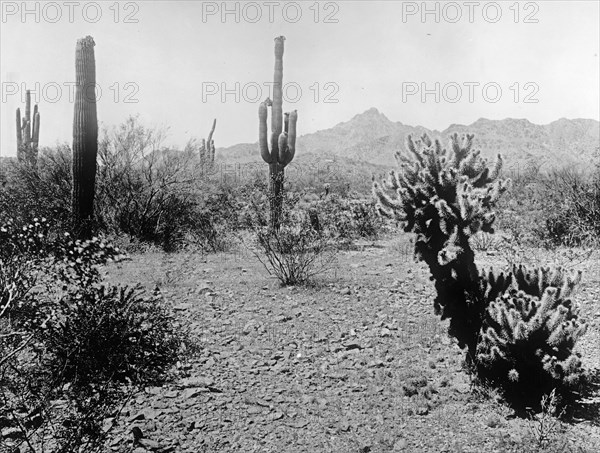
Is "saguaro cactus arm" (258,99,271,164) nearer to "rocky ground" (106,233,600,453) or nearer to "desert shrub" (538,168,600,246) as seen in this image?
"rocky ground" (106,233,600,453)

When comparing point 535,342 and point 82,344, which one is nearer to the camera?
point 535,342

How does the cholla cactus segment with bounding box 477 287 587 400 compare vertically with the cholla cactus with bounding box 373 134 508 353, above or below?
below

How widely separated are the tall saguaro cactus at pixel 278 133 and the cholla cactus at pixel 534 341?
32.2 ft

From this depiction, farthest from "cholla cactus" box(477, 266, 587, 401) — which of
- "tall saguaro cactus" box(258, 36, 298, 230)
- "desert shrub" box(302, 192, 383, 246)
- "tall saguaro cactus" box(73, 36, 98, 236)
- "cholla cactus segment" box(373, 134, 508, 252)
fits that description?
"tall saguaro cactus" box(258, 36, 298, 230)

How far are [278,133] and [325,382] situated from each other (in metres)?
11.4

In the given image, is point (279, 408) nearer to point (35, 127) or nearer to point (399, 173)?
point (399, 173)

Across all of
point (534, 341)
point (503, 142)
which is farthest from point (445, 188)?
point (503, 142)

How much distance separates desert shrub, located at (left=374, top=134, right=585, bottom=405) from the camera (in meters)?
4.67

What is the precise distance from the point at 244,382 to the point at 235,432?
922 mm

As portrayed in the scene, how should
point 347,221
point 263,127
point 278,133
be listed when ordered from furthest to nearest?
point 263,127 → point 278,133 → point 347,221

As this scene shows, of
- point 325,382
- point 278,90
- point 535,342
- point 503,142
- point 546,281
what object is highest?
point 503,142

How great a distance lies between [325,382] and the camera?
5.44 meters

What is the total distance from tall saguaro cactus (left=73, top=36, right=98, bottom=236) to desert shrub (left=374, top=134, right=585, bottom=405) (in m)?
8.42

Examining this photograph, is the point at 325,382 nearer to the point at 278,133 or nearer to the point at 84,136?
the point at 84,136
